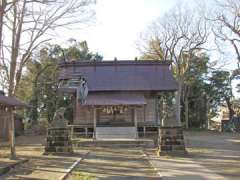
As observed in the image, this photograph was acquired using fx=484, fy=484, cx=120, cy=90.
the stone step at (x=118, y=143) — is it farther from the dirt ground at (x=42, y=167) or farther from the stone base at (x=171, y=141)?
the stone base at (x=171, y=141)

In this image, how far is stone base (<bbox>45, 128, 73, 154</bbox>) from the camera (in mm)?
23422

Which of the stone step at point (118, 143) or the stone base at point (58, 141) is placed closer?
the stone base at point (58, 141)

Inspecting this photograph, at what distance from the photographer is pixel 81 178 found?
14.5 m

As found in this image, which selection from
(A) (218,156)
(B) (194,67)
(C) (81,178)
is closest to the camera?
(C) (81,178)

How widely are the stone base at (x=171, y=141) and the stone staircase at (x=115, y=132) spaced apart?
11.0 metres

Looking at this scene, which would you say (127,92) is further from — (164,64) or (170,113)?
(170,113)

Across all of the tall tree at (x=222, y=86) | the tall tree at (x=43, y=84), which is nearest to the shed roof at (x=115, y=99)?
the tall tree at (x=43, y=84)

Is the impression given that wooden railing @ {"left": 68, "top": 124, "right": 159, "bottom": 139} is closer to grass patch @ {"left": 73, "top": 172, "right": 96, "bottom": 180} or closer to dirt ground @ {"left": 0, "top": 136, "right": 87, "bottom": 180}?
dirt ground @ {"left": 0, "top": 136, "right": 87, "bottom": 180}

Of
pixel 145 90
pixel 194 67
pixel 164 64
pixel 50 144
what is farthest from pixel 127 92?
pixel 194 67

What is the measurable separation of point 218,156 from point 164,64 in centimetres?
1829

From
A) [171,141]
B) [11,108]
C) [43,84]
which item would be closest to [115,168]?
[171,141]

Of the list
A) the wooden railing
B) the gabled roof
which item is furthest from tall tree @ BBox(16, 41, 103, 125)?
the wooden railing

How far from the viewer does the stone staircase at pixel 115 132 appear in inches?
1326

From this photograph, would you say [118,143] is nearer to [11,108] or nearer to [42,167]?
[11,108]
